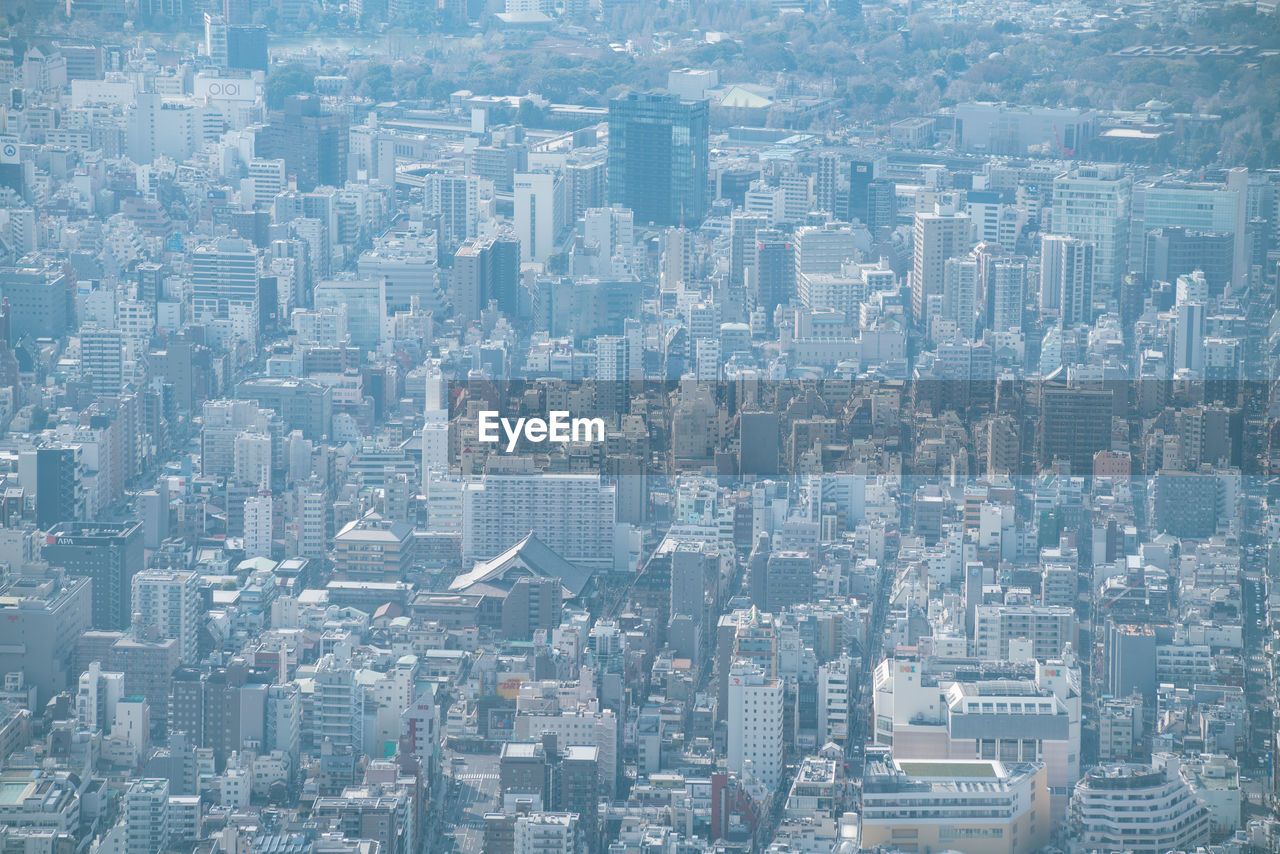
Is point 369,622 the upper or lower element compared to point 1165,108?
lower

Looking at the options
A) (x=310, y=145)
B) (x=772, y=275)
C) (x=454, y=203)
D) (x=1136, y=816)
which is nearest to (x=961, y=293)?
(x=772, y=275)

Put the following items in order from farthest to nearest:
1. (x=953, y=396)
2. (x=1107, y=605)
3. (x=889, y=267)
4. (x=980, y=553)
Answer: (x=889, y=267) < (x=953, y=396) < (x=980, y=553) < (x=1107, y=605)

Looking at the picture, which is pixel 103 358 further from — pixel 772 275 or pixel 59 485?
pixel 772 275

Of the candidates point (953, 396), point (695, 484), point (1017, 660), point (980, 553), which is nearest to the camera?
point (1017, 660)

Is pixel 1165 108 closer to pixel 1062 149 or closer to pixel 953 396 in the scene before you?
pixel 1062 149

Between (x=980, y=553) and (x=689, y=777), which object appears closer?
(x=689, y=777)

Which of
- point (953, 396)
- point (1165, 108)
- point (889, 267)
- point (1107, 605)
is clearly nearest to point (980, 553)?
point (1107, 605)

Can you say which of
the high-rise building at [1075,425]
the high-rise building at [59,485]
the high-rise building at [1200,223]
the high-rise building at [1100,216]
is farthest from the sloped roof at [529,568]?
the high-rise building at [1100,216]
